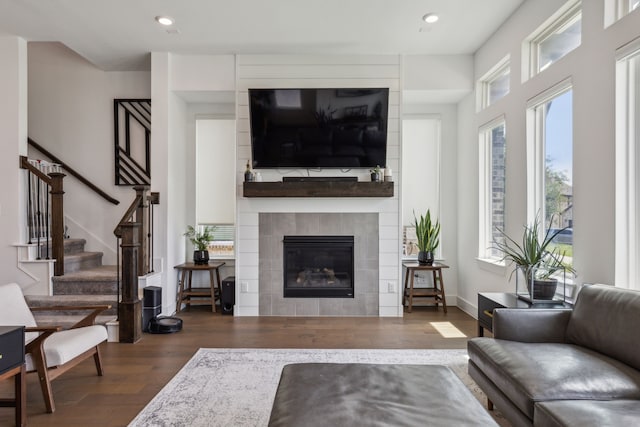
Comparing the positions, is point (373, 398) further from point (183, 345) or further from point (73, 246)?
point (73, 246)

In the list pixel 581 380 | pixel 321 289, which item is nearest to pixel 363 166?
pixel 321 289

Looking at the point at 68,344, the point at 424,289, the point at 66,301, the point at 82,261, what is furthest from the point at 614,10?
the point at 82,261

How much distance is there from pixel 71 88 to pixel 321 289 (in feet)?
13.9

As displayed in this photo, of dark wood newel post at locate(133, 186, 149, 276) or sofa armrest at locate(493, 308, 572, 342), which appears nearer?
sofa armrest at locate(493, 308, 572, 342)

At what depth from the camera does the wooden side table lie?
2.06 metres

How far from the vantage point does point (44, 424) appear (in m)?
2.26

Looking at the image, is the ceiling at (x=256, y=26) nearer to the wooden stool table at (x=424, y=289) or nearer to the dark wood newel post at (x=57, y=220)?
the dark wood newel post at (x=57, y=220)

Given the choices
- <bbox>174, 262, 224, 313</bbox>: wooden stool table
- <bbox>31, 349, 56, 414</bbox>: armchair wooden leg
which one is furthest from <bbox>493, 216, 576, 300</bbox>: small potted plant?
<bbox>174, 262, 224, 313</bbox>: wooden stool table

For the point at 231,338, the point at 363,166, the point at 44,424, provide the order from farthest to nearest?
1. the point at 363,166
2. the point at 231,338
3. the point at 44,424

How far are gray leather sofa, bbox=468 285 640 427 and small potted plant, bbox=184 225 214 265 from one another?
3450 mm

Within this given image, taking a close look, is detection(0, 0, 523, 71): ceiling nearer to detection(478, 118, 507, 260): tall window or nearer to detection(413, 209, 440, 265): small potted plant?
detection(478, 118, 507, 260): tall window

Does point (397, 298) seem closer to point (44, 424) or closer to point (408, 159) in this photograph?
point (408, 159)

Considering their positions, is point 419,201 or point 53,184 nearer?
point 53,184

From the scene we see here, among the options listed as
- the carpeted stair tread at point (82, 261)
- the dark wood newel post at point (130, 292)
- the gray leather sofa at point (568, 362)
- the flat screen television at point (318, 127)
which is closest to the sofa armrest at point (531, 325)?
the gray leather sofa at point (568, 362)
